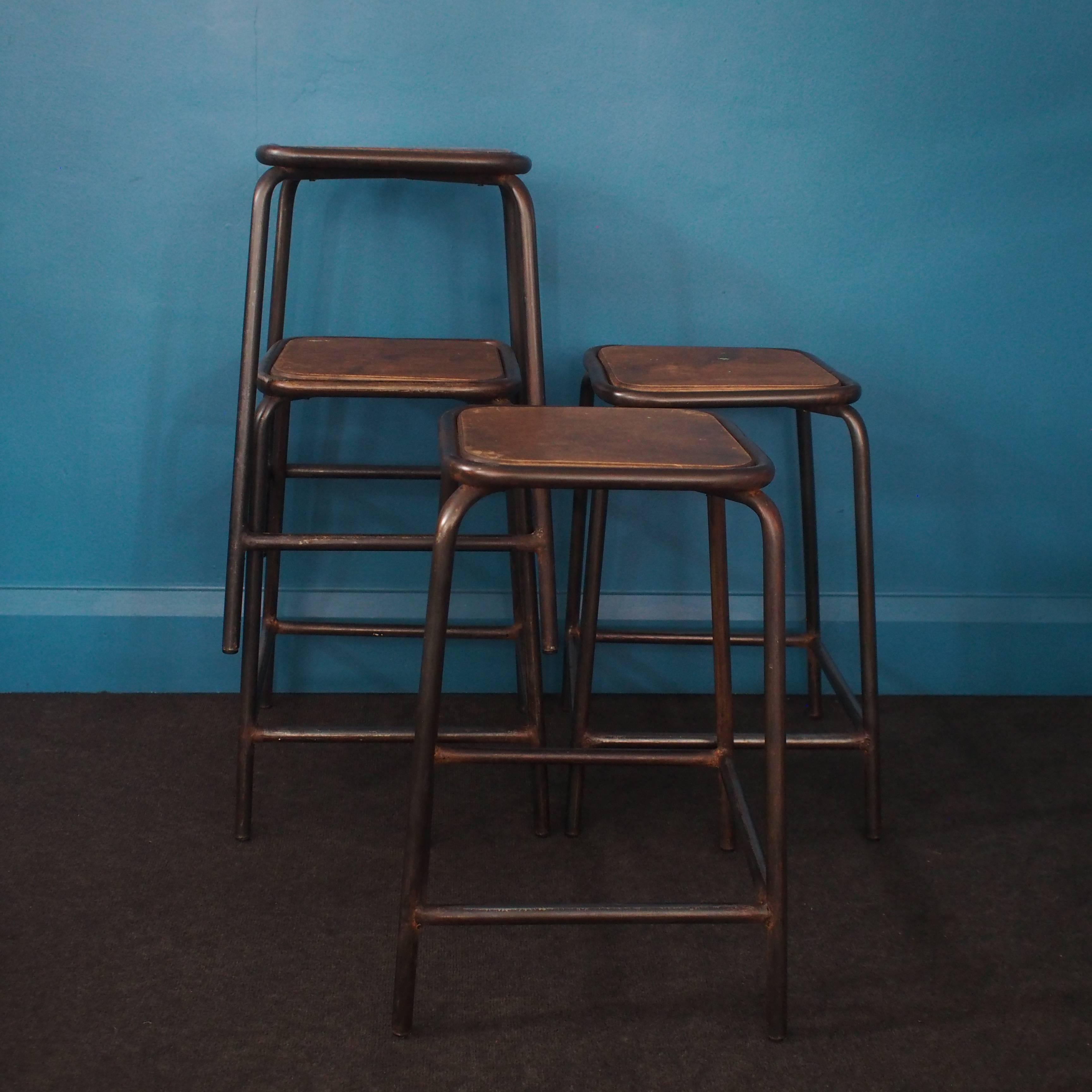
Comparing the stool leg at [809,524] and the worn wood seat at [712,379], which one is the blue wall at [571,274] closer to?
the stool leg at [809,524]

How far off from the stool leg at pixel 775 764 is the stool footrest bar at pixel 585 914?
33mm

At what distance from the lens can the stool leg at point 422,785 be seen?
1.25m

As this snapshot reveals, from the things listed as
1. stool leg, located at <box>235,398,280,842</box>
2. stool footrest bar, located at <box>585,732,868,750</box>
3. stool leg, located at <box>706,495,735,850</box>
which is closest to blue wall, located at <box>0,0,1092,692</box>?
stool leg, located at <box>235,398,280,842</box>

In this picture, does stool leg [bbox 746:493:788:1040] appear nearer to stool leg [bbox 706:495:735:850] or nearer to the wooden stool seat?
the wooden stool seat

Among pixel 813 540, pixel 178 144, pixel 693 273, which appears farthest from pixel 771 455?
pixel 178 144

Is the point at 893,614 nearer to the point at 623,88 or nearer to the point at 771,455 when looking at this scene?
the point at 771,455

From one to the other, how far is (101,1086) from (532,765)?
2.12 ft

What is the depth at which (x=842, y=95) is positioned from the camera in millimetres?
1956

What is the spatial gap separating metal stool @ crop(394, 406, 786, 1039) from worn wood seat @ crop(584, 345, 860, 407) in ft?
0.45

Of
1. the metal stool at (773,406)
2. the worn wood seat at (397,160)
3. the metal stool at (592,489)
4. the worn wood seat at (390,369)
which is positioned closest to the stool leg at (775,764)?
the metal stool at (592,489)

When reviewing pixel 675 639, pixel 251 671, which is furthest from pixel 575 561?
pixel 251 671

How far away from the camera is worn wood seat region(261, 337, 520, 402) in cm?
154

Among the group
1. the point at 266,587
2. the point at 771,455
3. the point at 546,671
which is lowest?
the point at 546,671

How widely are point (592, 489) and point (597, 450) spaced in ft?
0.36
